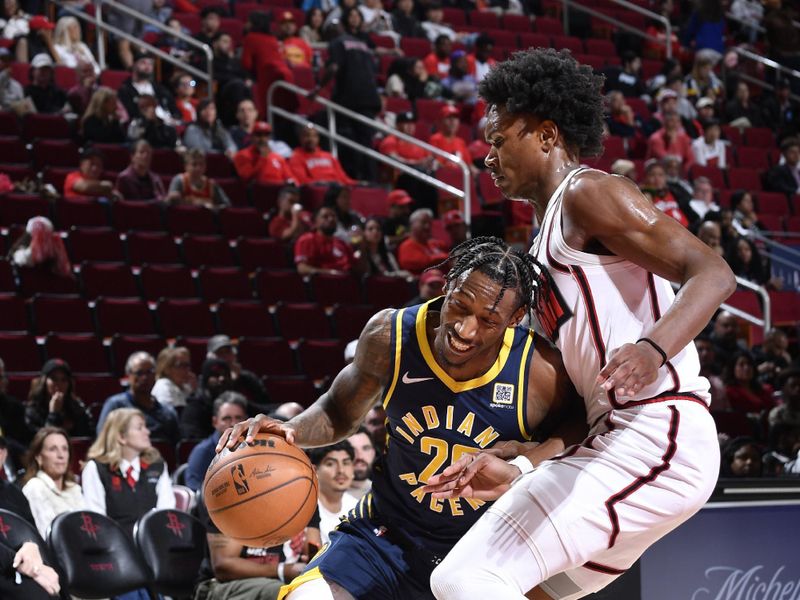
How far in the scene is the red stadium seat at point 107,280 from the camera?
30.7ft

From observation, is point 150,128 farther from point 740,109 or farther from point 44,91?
point 740,109

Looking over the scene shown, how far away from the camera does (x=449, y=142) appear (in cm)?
1284

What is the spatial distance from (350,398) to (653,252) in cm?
115

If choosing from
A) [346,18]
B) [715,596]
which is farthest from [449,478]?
[346,18]

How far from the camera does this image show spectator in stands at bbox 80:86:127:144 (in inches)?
430

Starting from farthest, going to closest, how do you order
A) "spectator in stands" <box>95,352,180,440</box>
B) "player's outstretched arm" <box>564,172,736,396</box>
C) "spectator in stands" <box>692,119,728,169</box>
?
1. "spectator in stands" <box>692,119,728,169</box>
2. "spectator in stands" <box>95,352,180,440</box>
3. "player's outstretched arm" <box>564,172,736,396</box>

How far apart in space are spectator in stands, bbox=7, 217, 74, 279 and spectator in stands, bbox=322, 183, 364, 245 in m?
2.59

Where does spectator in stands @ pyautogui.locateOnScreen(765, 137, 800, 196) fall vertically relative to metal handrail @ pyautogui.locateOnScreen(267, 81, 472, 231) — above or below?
below

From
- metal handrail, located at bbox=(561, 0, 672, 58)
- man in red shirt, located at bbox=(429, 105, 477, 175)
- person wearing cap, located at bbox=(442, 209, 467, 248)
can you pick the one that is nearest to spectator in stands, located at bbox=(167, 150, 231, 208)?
person wearing cap, located at bbox=(442, 209, 467, 248)

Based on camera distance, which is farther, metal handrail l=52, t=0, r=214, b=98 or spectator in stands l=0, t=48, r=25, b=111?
metal handrail l=52, t=0, r=214, b=98

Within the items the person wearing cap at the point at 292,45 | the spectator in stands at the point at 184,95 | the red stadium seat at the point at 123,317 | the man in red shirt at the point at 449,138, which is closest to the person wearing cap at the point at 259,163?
the spectator in stands at the point at 184,95

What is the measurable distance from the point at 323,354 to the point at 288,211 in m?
1.68

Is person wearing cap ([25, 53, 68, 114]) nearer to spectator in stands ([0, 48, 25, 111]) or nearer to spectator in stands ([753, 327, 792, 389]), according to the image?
spectator in stands ([0, 48, 25, 111])

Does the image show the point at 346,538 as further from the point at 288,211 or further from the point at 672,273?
the point at 288,211
